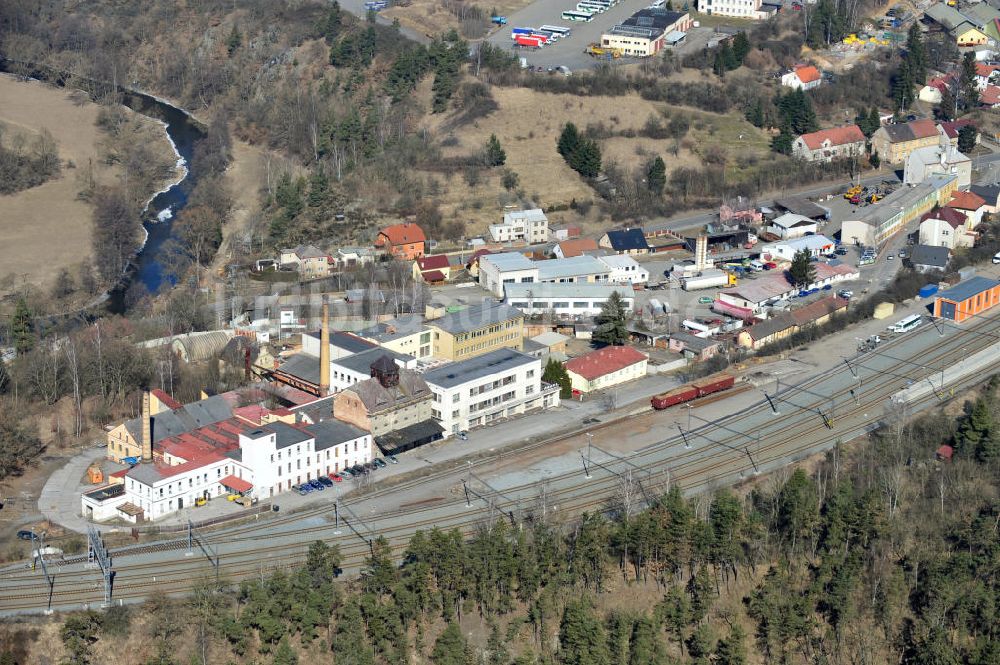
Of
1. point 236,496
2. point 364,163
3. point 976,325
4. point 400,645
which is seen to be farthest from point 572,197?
point 400,645

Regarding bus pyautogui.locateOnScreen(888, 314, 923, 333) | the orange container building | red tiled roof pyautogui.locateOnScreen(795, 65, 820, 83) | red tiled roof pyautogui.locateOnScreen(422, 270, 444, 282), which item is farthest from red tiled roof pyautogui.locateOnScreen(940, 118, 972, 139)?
red tiled roof pyautogui.locateOnScreen(422, 270, 444, 282)

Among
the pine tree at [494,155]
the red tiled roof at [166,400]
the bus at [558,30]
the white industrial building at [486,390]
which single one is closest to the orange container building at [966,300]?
the white industrial building at [486,390]

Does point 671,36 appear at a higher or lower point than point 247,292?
higher

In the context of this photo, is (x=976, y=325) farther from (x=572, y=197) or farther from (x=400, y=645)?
(x=400, y=645)

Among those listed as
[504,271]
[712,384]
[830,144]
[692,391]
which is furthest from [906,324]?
[830,144]

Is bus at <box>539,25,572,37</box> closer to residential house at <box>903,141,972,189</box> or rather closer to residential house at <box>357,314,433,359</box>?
residential house at <box>903,141,972,189</box>

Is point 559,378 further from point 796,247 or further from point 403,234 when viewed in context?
point 796,247
